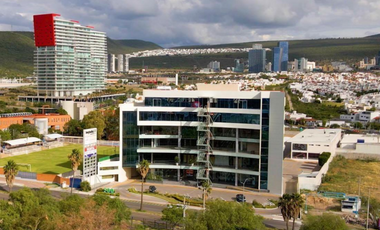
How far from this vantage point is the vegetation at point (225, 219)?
32875mm

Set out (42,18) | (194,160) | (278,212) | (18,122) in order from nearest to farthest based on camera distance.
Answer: (278,212), (194,160), (18,122), (42,18)

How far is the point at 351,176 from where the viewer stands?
63.6 meters

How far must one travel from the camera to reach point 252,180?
181 ft

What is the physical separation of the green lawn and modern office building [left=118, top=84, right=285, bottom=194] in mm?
13162

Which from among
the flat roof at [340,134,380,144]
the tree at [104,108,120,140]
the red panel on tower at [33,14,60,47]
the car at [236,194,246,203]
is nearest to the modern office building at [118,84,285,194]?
the car at [236,194,246,203]

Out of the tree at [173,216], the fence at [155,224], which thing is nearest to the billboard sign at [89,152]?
the fence at [155,224]

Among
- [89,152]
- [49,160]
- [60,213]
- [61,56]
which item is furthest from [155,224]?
[61,56]

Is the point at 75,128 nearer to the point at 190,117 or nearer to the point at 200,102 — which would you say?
the point at 190,117

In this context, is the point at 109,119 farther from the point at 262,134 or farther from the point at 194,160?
the point at 262,134

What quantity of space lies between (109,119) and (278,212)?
6138 cm

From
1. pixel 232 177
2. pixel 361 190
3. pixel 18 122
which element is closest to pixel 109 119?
pixel 18 122

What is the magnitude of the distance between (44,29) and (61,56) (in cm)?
1111

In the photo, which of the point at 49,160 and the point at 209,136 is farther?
the point at 49,160

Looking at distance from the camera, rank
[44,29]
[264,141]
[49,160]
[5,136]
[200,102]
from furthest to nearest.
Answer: [44,29] → [5,136] → [49,160] → [200,102] → [264,141]
